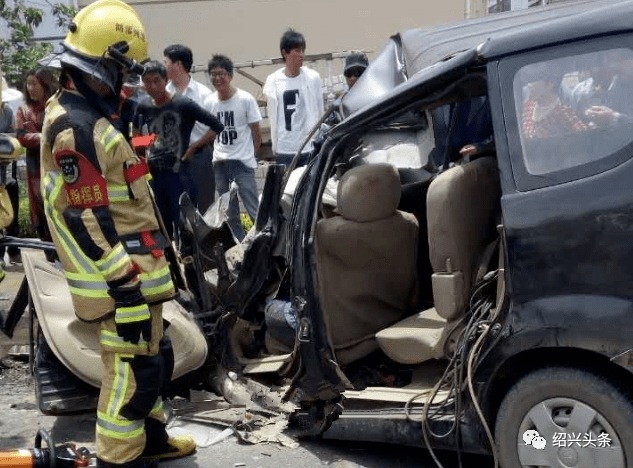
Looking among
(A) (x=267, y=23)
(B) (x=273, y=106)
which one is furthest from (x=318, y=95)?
(A) (x=267, y=23)

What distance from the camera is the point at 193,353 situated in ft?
16.0

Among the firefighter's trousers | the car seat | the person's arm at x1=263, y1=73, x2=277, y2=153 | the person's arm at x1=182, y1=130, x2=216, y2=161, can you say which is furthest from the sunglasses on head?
the firefighter's trousers

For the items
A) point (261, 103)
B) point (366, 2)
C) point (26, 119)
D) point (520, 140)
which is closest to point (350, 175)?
point (520, 140)

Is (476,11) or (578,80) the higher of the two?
(476,11)

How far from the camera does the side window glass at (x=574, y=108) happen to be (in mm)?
3182

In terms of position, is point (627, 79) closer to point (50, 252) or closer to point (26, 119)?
point (50, 252)

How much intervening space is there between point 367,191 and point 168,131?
10.6 ft

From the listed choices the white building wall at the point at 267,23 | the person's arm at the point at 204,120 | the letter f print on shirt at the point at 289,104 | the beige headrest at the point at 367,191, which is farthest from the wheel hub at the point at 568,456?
the white building wall at the point at 267,23

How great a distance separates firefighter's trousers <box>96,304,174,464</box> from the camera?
399 centimetres

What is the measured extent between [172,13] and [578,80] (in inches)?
511

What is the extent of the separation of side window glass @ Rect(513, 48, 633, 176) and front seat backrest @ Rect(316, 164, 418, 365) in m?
1.06

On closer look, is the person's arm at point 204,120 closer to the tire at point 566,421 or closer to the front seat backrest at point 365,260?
the front seat backrest at point 365,260

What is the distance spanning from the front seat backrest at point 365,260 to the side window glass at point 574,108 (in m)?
1.06

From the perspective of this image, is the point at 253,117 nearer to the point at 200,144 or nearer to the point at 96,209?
the point at 200,144
